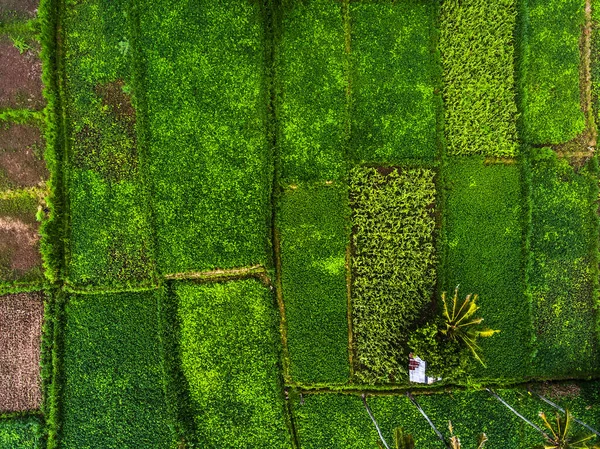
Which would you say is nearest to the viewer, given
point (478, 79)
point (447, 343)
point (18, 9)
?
point (447, 343)

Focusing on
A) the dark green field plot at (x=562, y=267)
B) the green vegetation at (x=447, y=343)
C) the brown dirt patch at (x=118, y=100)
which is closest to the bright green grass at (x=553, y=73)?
the dark green field plot at (x=562, y=267)

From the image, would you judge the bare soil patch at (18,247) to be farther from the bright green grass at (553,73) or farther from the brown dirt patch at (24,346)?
the bright green grass at (553,73)

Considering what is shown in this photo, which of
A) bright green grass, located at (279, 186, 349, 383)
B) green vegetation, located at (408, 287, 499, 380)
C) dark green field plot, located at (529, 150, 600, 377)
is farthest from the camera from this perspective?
dark green field plot, located at (529, 150, 600, 377)

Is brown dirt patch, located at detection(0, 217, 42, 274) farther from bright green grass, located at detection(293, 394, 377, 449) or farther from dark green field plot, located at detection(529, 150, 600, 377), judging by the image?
dark green field plot, located at detection(529, 150, 600, 377)

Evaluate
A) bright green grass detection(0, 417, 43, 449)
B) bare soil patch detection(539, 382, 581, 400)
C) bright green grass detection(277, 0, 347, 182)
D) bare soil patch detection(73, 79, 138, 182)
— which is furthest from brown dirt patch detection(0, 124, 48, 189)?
bare soil patch detection(539, 382, 581, 400)

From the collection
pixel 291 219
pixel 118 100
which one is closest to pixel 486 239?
pixel 291 219

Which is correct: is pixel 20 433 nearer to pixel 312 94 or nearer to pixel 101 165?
pixel 101 165

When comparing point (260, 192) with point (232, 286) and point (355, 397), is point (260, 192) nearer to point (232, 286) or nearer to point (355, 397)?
point (232, 286)
